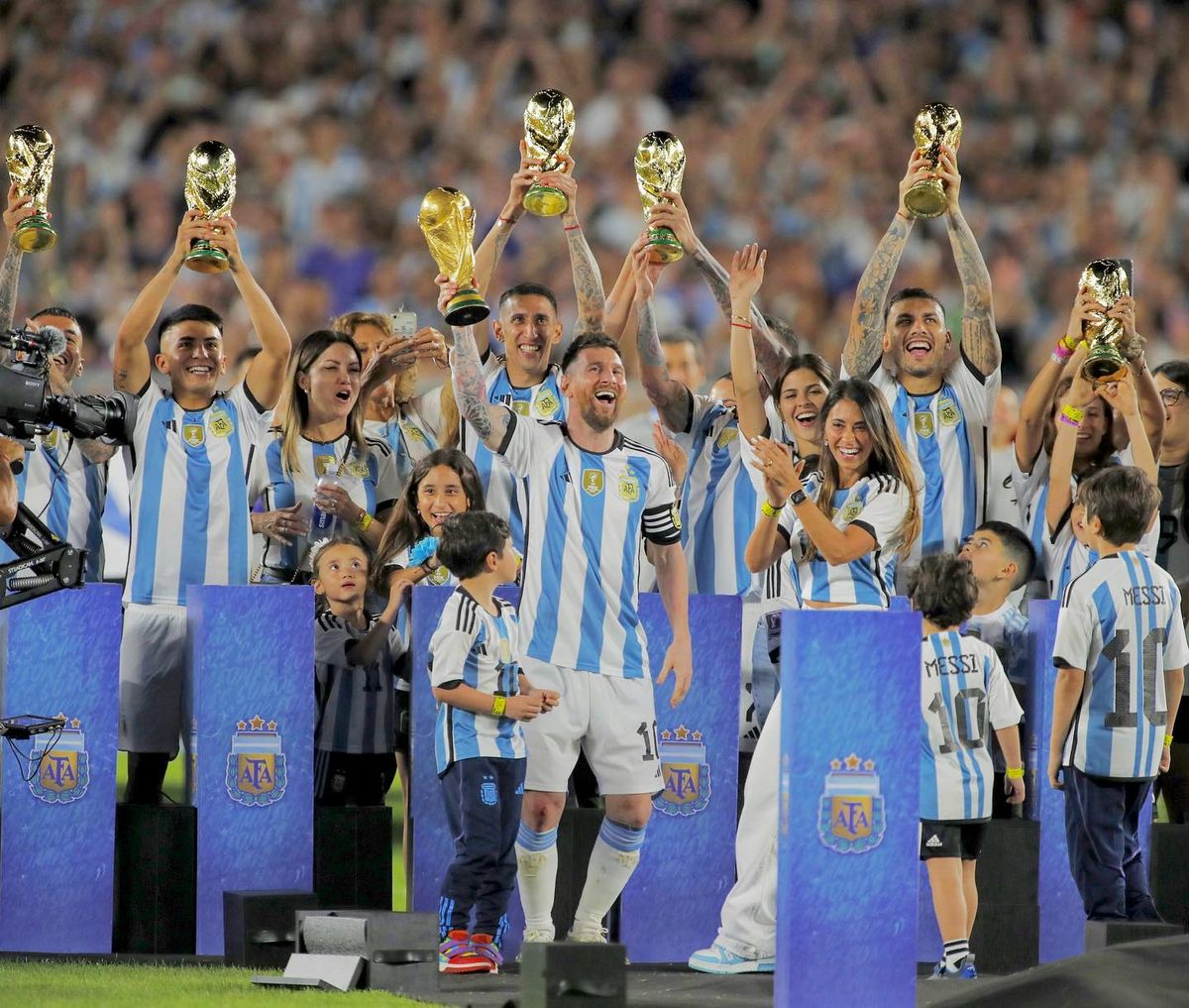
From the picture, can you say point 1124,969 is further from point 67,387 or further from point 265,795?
point 67,387

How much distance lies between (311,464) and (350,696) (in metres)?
0.90

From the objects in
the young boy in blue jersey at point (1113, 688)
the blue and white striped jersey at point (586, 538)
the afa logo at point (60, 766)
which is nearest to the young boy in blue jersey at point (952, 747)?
the young boy in blue jersey at point (1113, 688)

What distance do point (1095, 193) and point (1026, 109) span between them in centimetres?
79

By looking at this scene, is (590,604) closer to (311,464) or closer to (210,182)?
(311,464)

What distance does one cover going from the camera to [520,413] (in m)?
6.46

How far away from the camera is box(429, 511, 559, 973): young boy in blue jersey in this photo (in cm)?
522

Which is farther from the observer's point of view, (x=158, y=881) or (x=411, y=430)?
(x=411, y=430)

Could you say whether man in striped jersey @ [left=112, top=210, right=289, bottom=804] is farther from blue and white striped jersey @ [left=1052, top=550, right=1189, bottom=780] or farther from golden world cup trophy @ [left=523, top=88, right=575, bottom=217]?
blue and white striped jersey @ [left=1052, top=550, right=1189, bottom=780]

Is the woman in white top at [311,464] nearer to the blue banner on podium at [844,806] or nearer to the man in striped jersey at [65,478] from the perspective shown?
the man in striped jersey at [65,478]

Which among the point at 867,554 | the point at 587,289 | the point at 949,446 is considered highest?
the point at 587,289

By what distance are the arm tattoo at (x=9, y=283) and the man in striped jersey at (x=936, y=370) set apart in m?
2.82

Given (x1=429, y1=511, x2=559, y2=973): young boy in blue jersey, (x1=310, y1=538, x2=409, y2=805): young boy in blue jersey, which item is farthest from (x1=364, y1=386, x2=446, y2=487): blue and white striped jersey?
(x1=429, y1=511, x2=559, y2=973): young boy in blue jersey

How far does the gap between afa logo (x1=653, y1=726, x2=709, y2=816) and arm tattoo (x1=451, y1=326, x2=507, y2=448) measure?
1043 millimetres

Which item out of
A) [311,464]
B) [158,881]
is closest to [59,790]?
[158,881]
